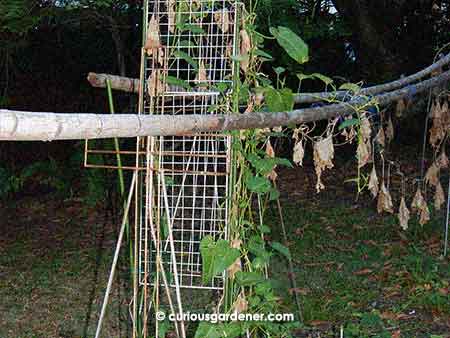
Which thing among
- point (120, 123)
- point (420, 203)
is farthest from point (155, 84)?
point (420, 203)

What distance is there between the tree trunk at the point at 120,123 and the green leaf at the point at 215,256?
0.37 metres

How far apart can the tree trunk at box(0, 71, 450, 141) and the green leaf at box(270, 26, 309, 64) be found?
161mm

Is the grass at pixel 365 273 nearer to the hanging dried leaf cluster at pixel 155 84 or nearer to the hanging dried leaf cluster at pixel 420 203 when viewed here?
the hanging dried leaf cluster at pixel 420 203

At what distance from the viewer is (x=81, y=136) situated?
3.61 ft

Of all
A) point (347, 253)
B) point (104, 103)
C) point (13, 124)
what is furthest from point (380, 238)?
point (13, 124)

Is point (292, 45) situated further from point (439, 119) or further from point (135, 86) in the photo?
point (439, 119)

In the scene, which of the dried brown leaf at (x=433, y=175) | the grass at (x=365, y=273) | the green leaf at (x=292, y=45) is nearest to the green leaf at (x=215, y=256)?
the green leaf at (x=292, y=45)

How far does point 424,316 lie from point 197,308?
48.2 inches

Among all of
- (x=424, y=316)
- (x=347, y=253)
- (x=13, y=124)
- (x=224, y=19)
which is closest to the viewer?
(x=13, y=124)

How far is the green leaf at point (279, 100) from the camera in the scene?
1962 millimetres

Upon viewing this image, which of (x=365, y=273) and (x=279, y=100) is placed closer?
(x=279, y=100)

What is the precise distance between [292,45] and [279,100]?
0.18 metres

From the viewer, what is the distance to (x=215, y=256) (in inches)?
72.1

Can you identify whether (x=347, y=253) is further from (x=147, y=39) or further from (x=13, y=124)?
(x=13, y=124)
